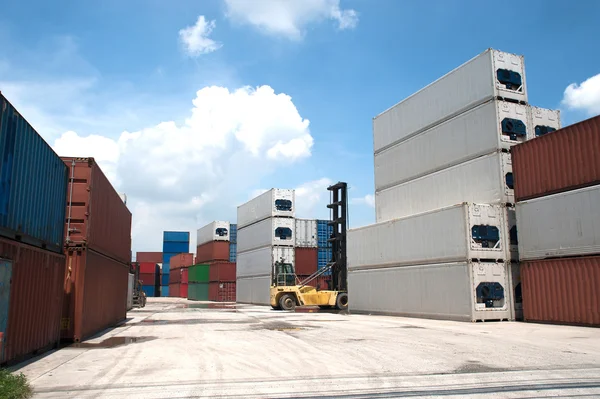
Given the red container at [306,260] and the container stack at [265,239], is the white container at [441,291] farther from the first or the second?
the red container at [306,260]

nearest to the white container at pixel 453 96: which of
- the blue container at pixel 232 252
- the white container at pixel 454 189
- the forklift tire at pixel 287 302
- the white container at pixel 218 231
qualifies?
the white container at pixel 454 189

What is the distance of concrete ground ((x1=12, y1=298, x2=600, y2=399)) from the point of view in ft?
22.0

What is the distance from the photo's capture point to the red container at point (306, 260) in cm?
3978

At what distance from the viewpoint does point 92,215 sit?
13.7m

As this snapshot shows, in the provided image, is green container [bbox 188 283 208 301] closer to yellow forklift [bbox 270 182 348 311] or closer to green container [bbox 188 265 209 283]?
green container [bbox 188 265 209 283]

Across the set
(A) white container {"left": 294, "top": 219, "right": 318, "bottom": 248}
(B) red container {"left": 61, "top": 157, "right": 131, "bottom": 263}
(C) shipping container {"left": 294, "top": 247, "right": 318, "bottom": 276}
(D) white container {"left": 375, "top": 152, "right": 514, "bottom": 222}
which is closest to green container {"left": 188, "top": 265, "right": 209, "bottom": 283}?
(C) shipping container {"left": 294, "top": 247, "right": 318, "bottom": 276}

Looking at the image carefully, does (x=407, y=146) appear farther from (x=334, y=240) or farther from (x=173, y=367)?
(x=173, y=367)

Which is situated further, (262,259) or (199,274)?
(199,274)

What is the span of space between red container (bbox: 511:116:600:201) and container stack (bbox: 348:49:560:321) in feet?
4.33

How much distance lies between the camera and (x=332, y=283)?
31000 mm

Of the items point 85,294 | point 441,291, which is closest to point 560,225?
point 441,291

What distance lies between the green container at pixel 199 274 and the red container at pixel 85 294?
37948mm

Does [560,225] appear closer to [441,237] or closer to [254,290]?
[441,237]

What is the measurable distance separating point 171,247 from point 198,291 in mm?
31570
